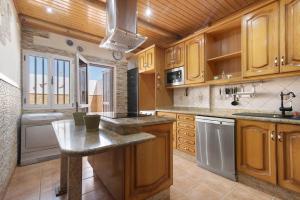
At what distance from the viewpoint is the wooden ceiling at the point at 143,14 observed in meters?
2.39

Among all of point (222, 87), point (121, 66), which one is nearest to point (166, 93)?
point (222, 87)

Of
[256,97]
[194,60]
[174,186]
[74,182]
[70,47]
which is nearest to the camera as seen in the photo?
[74,182]

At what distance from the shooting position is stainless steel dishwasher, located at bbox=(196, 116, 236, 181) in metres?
2.07

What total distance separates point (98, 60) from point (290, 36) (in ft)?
12.6

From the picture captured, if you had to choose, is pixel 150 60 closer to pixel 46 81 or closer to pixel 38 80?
pixel 46 81

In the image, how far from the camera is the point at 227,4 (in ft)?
8.07

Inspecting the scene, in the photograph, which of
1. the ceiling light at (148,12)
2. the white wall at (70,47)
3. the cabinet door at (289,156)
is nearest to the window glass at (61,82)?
the white wall at (70,47)

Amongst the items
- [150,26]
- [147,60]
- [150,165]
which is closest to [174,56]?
[147,60]

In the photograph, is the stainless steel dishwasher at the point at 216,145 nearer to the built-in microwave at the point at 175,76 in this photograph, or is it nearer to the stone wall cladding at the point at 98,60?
the built-in microwave at the point at 175,76

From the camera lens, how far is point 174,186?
1.97 meters

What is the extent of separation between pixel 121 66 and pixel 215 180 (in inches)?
147

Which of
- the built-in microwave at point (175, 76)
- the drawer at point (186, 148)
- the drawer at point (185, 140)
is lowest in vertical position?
the drawer at point (186, 148)

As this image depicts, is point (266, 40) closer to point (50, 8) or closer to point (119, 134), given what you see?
point (119, 134)

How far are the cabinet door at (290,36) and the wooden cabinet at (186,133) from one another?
1448 mm
